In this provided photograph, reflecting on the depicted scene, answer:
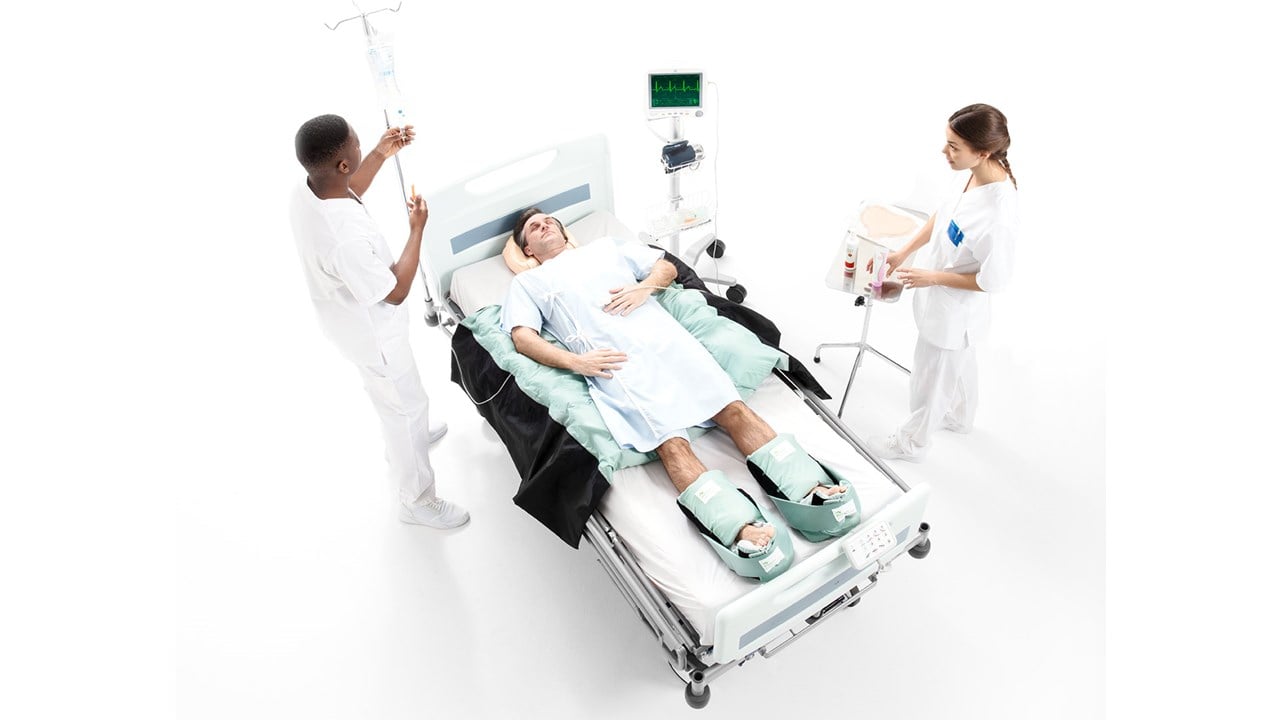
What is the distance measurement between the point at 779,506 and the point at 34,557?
2850 mm

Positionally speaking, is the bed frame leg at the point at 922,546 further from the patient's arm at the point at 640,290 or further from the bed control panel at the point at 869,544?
the patient's arm at the point at 640,290

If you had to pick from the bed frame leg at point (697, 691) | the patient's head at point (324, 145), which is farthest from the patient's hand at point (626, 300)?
the bed frame leg at point (697, 691)

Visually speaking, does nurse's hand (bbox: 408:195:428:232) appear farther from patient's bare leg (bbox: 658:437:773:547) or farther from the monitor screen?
the monitor screen

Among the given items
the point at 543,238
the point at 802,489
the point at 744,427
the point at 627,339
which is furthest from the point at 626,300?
the point at 802,489

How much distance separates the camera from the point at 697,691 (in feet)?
7.37

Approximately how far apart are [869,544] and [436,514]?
1640 millimetres

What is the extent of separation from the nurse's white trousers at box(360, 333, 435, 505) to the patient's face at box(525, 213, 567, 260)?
2.52 ft

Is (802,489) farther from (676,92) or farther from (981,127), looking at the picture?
(676,92)

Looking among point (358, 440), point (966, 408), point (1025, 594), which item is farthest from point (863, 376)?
point (358, 440)

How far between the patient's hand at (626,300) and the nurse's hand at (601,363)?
218 mm

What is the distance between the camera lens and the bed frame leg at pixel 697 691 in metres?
2.18

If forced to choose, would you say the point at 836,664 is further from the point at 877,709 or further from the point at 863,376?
the point at 863,376

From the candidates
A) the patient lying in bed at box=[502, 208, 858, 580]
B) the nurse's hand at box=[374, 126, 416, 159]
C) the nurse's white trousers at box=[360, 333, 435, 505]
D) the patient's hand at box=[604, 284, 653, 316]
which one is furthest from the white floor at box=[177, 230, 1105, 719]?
the nurse's hand at box=[374, 126, 416, 159]

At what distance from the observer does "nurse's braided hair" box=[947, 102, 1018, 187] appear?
7.70ft
